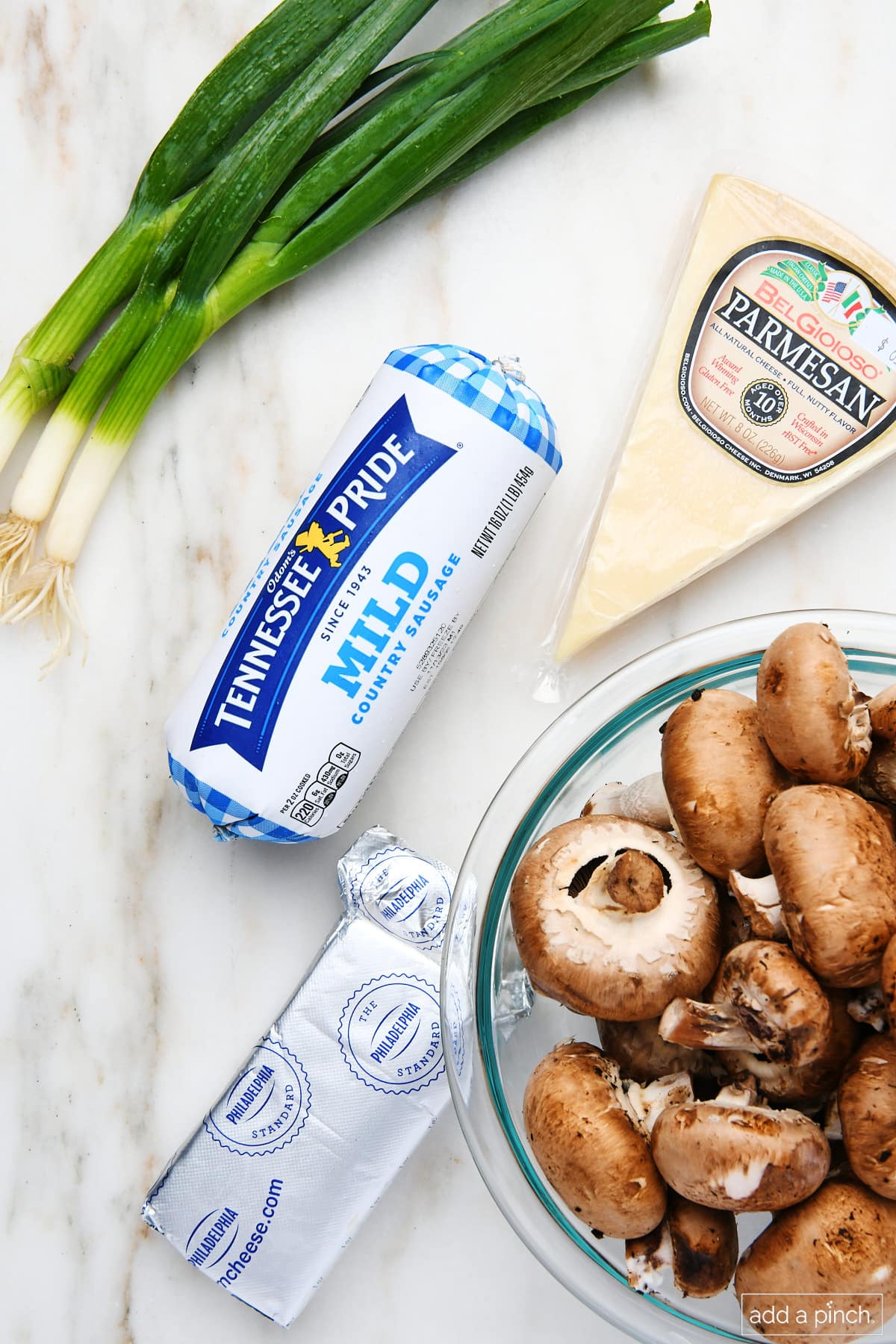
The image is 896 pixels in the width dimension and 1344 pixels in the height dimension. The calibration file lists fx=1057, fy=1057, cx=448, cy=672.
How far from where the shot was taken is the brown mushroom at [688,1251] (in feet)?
2.01

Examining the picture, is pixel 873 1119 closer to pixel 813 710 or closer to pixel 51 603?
pixel 813 710

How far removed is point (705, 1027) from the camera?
60cm

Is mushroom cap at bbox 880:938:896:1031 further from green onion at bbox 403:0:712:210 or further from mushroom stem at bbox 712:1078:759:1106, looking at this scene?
green onion at bbox 403:0:712:210

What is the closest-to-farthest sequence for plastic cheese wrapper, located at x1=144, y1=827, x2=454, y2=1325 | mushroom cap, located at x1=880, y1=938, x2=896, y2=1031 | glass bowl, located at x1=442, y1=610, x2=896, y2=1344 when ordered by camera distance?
mushroom cap, located at x1=880, y1=938, x2=896, y2=1031
glass bowl, located at x1=442, y1=610, x2=896, y2=1344
plastic cheese wrapper, located at x1=144, y1=827, x2=454, y2=1325

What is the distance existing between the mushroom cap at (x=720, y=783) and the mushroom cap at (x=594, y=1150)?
0.15 meters

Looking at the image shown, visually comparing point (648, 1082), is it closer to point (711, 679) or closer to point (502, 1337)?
point (711, 679)

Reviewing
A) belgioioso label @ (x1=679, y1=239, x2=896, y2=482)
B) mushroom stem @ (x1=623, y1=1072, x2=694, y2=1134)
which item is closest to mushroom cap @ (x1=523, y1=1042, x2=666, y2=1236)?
mushroom stem @ (x1=623, y1=1072, x2=694, y2=1134)

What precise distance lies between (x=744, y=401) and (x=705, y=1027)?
623 millimetres

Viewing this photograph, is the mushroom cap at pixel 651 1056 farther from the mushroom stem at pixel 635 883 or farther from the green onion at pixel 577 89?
the green onion at pixel 577 89

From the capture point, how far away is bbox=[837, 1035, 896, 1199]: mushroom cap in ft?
1.82

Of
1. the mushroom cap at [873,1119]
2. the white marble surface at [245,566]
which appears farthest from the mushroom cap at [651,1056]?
the white marble surface at [245,566]

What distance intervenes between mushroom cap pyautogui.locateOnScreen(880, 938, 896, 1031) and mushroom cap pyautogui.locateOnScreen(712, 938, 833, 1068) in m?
A: 0.03

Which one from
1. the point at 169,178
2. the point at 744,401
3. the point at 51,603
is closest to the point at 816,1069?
the point at 744,401

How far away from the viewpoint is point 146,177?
972 millimetres
